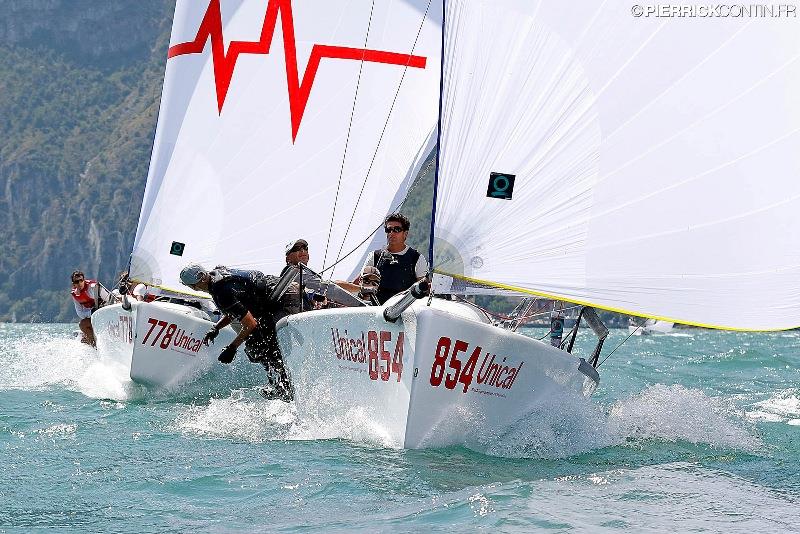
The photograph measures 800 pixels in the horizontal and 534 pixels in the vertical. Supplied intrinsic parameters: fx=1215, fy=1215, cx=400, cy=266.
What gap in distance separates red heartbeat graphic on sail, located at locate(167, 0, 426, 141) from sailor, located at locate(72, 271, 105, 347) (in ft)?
8.77

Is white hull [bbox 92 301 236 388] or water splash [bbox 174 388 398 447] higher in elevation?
white hull [bbox 92 301 236 388]

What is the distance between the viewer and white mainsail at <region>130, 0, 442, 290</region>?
1125 cm

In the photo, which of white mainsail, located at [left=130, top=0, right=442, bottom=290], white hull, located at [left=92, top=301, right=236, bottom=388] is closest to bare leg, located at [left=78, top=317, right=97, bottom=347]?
white mainsail, located at [left=130, top=0, right=442, bottom=290]

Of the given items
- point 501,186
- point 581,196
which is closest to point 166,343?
point 501,186

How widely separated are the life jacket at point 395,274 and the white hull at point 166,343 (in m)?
2.94

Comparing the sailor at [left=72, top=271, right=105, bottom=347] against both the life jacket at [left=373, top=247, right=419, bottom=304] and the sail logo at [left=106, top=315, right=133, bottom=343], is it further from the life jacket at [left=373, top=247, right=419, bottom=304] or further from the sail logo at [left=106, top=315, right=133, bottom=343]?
the life jacket at [left=373, top=247, right=419, bottom=304]

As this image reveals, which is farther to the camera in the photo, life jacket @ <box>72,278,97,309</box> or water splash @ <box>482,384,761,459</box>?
life jacket @ <box>72,278,97,309</box>

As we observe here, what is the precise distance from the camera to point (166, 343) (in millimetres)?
9992

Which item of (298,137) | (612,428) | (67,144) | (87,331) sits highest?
(67,144)

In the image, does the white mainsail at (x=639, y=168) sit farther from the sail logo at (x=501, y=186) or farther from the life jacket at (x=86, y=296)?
the life jacket at (x=86, y=296)

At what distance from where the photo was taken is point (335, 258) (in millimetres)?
11367

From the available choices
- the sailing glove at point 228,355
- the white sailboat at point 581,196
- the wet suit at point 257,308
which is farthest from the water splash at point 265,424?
the sailing glove at point 228,355

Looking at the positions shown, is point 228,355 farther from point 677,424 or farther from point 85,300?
point 85,300

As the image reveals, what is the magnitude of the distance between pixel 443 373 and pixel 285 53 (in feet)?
20.4
